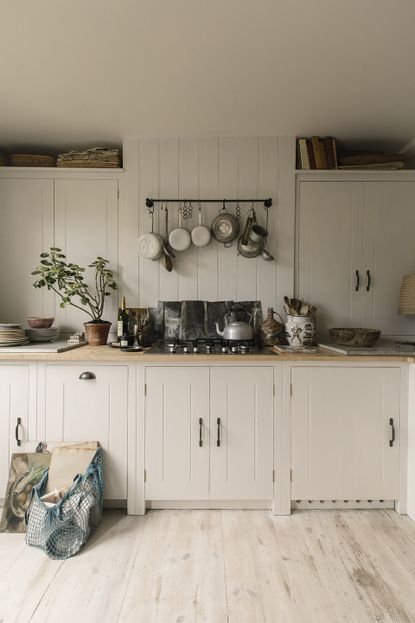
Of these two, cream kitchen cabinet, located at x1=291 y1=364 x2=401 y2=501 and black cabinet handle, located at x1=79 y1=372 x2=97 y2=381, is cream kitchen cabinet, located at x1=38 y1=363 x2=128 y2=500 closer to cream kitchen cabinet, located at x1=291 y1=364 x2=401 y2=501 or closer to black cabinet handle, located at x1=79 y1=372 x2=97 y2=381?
black cabinet handle, located at x1=79 y1=372 x2=97 y2=381

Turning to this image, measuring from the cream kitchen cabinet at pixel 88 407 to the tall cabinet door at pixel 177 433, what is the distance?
16 cm

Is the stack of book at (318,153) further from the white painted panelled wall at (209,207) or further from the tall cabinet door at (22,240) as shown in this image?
the tall cabinet door at (22,240)

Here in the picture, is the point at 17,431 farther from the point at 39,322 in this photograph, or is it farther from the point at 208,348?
the point at 208,348

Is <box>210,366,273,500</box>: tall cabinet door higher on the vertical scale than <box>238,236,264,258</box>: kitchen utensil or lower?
lower

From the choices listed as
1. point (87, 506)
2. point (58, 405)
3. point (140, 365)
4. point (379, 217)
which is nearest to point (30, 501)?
point (87, 506)

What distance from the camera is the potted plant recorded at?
2441 mm

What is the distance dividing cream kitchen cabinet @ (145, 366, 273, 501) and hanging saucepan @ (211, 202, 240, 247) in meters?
1.00

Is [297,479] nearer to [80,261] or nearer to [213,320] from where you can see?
[213,320]

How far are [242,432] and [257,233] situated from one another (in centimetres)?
135

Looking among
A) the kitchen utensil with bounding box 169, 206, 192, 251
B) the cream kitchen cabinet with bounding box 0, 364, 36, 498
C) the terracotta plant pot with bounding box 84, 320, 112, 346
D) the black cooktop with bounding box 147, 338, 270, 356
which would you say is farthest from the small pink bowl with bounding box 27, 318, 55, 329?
the kitchen utensil with bounding box 169, 206, 192, 251

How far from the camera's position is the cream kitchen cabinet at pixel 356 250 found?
2625 millimetres

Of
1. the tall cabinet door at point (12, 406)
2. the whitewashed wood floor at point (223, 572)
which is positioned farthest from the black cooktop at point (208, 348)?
the whitewashed wood floor at point (223, 572)

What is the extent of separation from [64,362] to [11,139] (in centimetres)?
177

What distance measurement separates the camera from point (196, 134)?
8.45 ft
